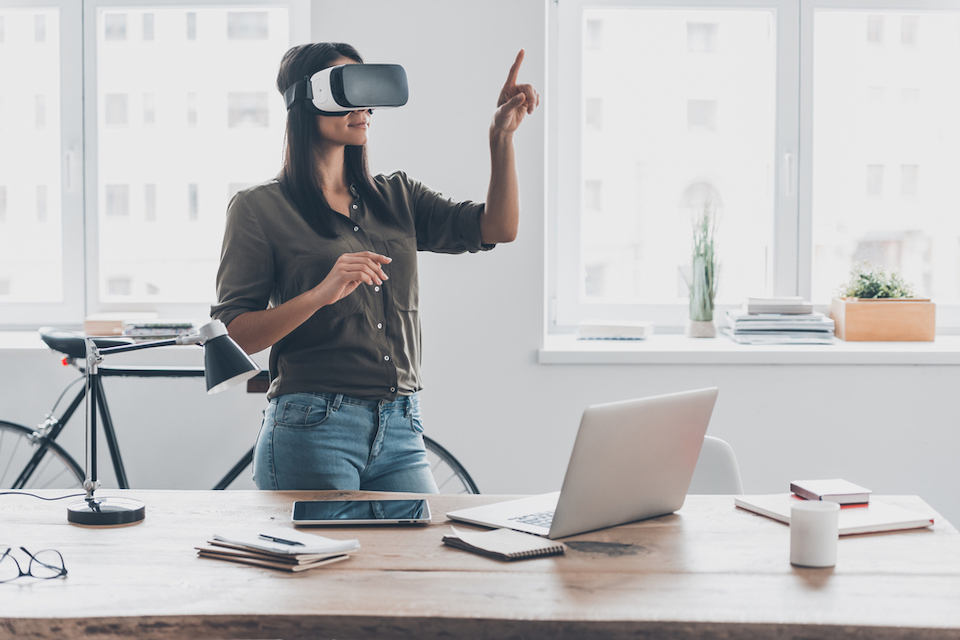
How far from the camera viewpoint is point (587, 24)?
3088mm

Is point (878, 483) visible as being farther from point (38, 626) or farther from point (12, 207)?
point (12, 207)

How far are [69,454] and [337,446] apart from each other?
166 cm

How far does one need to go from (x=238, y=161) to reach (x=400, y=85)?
168 cm

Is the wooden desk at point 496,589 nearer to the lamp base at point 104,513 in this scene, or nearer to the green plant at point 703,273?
the lamp base at point 104,513

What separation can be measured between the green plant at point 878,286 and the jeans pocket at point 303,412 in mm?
2084

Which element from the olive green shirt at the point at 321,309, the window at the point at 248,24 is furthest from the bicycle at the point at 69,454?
the window at the point at 248,24

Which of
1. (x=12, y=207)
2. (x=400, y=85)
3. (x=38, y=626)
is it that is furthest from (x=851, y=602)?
(x=12, y=207)

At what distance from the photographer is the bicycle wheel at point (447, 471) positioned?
8.94 ft

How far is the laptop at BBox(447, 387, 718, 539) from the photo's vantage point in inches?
48.6

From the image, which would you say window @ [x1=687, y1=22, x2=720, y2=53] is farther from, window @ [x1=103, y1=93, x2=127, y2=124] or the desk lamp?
the desk lamp

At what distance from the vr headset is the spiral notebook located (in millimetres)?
762

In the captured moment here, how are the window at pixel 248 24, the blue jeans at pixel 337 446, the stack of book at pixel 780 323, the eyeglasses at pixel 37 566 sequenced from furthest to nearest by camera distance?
the window at pixel 248 24 < the stack of book at pixel 780 323 < the blue jeans at pixel 337 446 < the eyeglasses at pixel 37 566

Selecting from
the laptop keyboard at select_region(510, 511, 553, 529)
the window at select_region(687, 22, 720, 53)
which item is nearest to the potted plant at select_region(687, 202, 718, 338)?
the window at select_region(687, 22, 720, 53)

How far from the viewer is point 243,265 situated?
1.63m
